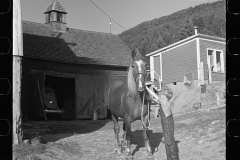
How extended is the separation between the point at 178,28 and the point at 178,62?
1195 inches

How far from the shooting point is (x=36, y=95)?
17.5 meters

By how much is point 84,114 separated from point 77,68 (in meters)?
3.12

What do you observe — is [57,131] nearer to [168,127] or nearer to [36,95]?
[36,95]

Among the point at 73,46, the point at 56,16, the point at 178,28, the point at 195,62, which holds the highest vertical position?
the point at 178,28

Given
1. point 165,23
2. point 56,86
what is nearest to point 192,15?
point 165,23

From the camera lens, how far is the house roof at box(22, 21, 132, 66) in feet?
63.4

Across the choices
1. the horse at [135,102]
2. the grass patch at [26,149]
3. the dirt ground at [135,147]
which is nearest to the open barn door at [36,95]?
the dirt ground at [135,147]

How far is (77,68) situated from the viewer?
19906 mm

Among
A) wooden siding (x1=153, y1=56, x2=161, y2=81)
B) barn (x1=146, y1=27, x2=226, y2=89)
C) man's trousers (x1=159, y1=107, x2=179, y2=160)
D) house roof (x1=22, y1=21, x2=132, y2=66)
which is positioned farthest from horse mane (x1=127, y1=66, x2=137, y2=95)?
wooden siding (x1=153, y1=56, x2=161, y2=81)

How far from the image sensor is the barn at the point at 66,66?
17487mm

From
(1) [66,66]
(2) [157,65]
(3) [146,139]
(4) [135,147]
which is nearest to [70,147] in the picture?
(4) [135,147]

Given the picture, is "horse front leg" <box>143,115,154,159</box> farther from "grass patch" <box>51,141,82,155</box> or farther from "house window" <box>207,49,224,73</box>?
"house window" <box>207,49,224,73</box>

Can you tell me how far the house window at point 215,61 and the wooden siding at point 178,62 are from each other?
1401mm
